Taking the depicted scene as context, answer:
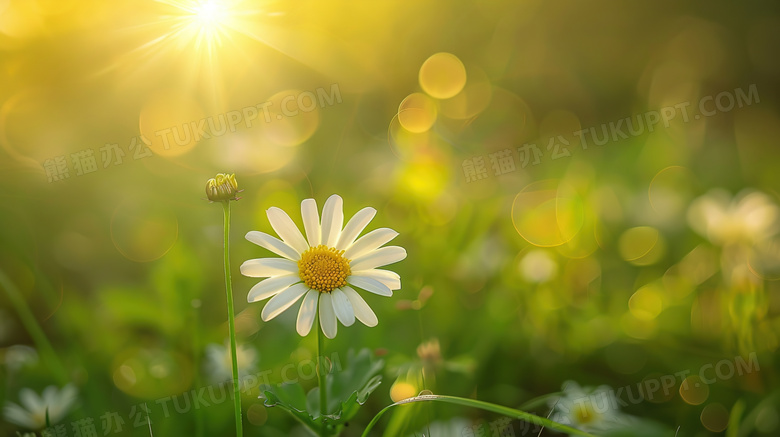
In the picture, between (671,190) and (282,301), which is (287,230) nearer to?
(282,301)

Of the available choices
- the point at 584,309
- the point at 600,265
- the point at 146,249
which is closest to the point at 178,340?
the point at 146,249

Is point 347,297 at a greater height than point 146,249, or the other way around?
point 146,249

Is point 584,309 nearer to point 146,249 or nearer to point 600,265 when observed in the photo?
point 600,265

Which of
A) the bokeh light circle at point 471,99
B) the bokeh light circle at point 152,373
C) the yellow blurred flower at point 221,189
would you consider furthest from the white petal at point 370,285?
the bokeh light circle at point 471,99

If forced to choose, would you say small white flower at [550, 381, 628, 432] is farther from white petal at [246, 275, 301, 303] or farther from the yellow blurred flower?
the yellow blurred flower

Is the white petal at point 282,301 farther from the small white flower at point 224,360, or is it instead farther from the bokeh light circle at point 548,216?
the bokeh light circle at point 548,216

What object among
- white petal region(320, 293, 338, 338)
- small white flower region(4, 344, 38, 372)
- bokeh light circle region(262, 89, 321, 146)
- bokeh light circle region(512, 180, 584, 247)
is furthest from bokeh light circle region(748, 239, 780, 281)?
small white flower region(4, 344, 38, 372)

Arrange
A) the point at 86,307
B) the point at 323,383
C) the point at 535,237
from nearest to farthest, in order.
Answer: the point at 323,383
the point at 86,307
the point at 535,237
